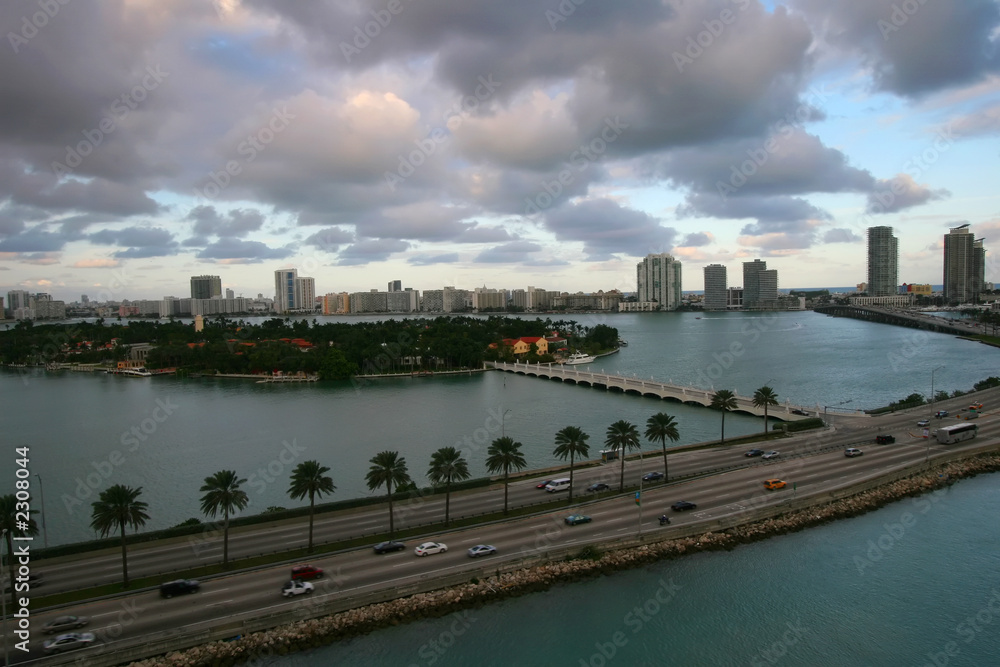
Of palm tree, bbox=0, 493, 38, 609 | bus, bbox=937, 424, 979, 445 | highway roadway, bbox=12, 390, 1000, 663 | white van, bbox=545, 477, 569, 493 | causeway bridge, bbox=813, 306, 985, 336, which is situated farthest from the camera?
causeway bridge, bbox=813, 306, 985, 336

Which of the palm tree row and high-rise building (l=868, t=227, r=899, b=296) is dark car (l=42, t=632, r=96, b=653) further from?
high-rise building (l=868, t=227, r=899, b=296)

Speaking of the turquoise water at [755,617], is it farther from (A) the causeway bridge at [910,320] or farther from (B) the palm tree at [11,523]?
(A) the causeway bridge at [910,320]

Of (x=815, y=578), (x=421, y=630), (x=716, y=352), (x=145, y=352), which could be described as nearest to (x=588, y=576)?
(x=421, y=630)

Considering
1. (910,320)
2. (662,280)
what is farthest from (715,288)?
(910,320)

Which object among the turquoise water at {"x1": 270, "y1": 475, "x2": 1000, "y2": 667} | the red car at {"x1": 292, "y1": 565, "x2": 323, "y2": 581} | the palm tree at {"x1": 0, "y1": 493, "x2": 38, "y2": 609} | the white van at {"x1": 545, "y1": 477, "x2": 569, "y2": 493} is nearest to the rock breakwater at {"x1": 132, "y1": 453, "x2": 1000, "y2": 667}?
the turquoise water at {"x1": 270, "y1": 475, "x2": 1000, "y2": 667}

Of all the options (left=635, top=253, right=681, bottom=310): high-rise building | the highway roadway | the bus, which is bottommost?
the highway roadway

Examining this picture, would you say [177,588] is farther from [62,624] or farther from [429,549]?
[429,549]
